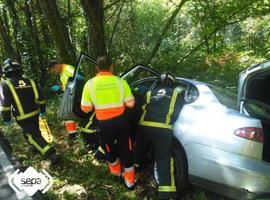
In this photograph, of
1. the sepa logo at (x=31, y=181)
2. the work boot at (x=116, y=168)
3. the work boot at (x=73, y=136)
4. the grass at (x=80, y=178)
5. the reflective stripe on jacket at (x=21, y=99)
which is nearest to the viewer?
the sepa logo at (x=31, y=181)

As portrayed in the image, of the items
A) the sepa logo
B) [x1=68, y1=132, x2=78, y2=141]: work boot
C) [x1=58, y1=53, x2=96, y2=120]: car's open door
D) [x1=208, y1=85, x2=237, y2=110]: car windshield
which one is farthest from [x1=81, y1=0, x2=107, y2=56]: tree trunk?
the sepa logo

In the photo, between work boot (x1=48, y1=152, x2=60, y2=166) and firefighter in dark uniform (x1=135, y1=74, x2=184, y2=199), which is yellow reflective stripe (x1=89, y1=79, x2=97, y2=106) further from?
work boot (x1=48, y1=152, x2=60, y2=166)

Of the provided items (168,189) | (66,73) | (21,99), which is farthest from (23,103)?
(168,189)

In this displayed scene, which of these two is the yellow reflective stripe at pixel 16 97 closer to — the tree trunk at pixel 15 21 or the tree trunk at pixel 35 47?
the tree trunk at pixel 35 47

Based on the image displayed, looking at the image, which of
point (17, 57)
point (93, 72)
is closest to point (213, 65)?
point (93, 72)

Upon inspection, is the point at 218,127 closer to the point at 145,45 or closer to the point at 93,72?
the point at 93,72

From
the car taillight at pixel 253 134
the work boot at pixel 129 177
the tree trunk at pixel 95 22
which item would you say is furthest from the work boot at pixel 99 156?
the car taillight at pixel 253 134

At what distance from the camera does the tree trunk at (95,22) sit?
8148mm

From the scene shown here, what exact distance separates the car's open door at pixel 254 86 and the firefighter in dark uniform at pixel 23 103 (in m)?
3.42

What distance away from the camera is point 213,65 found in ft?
49.0

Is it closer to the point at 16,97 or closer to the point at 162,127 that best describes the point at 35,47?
the point at 16,97

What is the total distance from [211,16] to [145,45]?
486 centimetres

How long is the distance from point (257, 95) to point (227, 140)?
1.32 meters

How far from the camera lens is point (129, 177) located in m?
5.79
